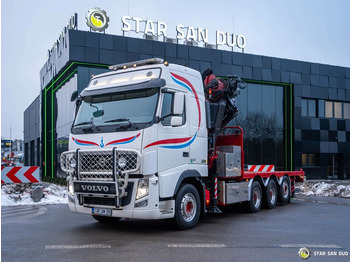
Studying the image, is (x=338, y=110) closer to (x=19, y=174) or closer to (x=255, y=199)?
(x=255, y=199)

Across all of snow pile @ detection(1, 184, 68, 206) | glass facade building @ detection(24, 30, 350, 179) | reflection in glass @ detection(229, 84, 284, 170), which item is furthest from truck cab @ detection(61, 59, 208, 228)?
reflection in glass @ detection(229, 84, 284, 170)

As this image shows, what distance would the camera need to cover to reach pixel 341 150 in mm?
37844

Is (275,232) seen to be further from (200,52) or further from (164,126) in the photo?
(200,52)

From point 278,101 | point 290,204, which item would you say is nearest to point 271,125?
point 278,101

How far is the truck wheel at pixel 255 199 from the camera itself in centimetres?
1230

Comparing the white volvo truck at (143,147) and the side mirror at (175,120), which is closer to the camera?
the white volvo truck at (143,147)

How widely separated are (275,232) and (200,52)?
2411 centimetres

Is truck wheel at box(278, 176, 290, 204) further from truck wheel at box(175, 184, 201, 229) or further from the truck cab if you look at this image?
truck wheel at box(175, 184, 201, 229)

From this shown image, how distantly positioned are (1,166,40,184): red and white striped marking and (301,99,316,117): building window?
2717cm

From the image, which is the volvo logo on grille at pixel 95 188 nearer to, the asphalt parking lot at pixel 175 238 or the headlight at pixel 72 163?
the headlight at pixel 72 163

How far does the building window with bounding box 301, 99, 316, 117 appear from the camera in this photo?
36.3m

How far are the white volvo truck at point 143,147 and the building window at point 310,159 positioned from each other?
27692mm

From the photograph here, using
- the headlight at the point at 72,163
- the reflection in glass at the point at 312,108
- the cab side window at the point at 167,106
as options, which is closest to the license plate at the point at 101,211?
the headlight at the point at 72,163

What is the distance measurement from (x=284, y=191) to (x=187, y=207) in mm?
6489
